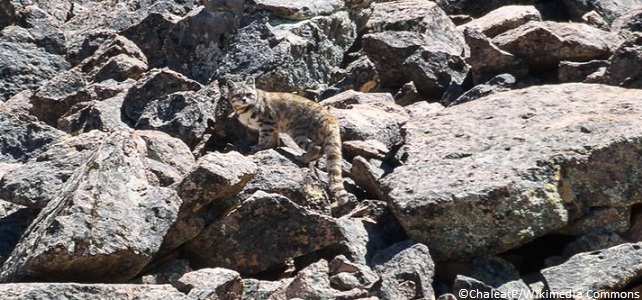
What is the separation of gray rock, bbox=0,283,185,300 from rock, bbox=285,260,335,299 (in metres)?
1.32

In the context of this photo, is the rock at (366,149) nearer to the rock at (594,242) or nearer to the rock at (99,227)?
the rock at (594,242)

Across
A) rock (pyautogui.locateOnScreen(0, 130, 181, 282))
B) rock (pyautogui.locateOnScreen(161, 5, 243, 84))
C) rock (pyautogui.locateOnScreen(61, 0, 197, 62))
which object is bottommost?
rock (pyautogui.locateOnScreen(61, 0, 197, 62))

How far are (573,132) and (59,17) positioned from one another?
56.7 feet

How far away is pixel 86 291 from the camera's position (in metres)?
13.0

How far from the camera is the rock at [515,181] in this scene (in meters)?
15.2

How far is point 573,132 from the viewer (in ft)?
53.7

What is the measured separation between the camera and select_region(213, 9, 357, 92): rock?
23.1m

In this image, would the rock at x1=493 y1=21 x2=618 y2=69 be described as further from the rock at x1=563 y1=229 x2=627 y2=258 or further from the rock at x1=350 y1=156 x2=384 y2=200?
the rock at x1=563 y1=229 x2=627 y2=258

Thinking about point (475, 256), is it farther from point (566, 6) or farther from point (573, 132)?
point (566, 6)

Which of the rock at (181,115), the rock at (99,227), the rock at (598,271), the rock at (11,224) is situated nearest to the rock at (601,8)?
the rock at (181,115)

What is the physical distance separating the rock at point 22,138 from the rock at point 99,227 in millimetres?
5362

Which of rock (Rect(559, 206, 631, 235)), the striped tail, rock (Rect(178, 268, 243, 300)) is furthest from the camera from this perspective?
the striped tail

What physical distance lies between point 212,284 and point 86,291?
59.1 inches

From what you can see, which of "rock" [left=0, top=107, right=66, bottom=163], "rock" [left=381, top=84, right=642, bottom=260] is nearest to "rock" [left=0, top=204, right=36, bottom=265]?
"rock" [left=0, top=107, right=66, bottom=163]
